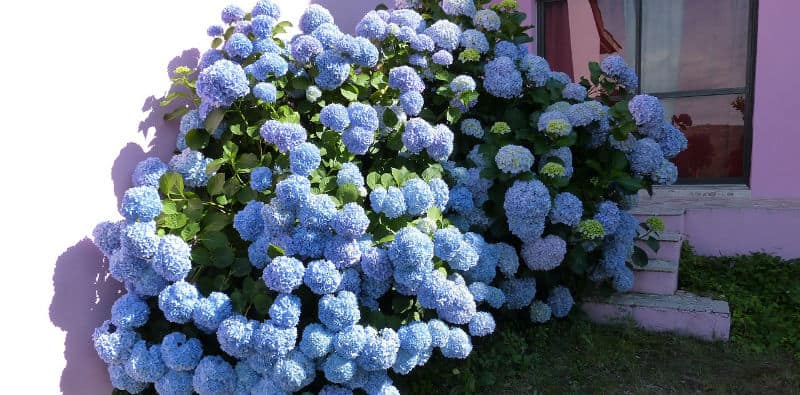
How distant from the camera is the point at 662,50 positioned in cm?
427

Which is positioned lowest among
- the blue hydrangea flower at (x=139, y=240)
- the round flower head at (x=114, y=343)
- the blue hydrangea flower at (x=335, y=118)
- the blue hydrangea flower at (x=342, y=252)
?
the round flower head at (x=114, y=343)

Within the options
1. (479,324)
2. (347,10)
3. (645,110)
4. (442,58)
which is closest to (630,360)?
(479,324)

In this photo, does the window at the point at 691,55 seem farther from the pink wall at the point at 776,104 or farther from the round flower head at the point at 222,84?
the round flower head at the point at 222,84

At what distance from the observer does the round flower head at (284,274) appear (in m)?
1.73

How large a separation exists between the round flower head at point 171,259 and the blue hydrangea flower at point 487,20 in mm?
1952

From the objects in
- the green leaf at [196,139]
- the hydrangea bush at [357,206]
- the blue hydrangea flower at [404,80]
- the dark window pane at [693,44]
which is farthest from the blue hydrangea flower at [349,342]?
the dark window pane at [693,44]

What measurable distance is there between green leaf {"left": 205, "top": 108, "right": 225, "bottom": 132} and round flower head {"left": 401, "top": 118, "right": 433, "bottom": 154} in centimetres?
74

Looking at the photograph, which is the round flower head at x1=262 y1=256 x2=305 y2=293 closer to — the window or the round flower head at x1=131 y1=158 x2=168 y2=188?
the round flower head at x1=131 y1=158 x2=168 y2=188

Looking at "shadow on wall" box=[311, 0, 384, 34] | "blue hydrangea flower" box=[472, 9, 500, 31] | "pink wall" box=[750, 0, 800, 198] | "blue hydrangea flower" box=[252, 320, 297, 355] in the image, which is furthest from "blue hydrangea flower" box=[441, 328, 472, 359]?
"pink wall" box=[750, 0, 800, 198]

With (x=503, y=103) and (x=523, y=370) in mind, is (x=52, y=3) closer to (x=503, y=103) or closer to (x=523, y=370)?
(x=503, y=103)

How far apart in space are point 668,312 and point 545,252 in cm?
91

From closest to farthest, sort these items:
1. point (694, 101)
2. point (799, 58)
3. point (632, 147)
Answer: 1. point (632, 147)
2. point (799, 58)
3. point (694, 101)

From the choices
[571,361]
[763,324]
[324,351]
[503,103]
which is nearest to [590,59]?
[503,103]

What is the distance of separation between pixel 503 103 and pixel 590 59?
2165mm
